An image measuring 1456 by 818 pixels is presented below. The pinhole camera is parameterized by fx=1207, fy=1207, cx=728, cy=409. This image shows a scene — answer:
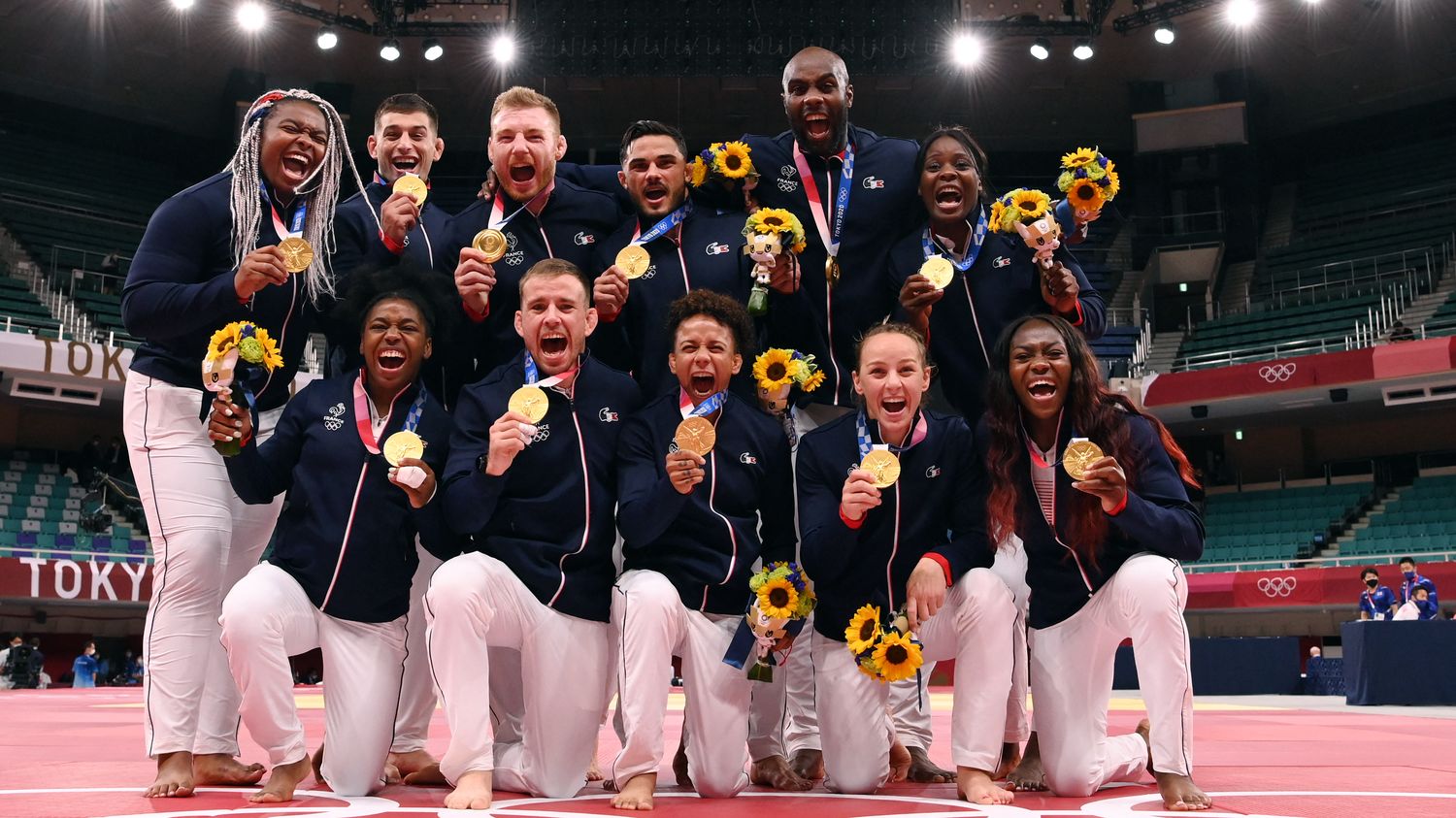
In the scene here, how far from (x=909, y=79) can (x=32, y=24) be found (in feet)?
57.4

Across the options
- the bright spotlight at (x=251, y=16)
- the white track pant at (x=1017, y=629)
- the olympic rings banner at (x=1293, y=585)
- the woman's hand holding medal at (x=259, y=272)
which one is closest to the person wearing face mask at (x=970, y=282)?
the white track pant at (x=1017, y=629)

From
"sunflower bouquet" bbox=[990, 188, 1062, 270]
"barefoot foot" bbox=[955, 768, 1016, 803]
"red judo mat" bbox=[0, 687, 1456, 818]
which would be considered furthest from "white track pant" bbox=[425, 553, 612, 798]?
"sunflower bouquet" bbox=[990, 188, 1062, 270]

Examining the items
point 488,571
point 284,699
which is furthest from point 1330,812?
point 284,699

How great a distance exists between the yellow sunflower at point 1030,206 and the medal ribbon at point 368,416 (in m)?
2.44

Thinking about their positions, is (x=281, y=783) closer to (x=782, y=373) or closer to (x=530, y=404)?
(x=530, y=404)

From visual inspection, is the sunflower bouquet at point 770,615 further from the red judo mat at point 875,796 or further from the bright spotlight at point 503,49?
the bright spotlight at point 503,49

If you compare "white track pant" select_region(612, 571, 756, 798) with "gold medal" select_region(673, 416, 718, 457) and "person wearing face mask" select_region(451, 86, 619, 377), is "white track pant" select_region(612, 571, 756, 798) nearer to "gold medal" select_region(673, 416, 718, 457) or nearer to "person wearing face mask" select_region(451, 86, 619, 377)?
"gold medal" select_region(673, 416, 718, 457)

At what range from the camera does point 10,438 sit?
24.2 metres

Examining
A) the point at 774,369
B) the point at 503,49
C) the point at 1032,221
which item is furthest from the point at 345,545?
the point at 503,49

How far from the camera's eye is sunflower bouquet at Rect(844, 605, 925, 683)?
13.6ft

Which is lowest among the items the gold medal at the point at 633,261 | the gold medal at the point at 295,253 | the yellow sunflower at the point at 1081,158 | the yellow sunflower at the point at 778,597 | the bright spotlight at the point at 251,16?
the yellow sunflower at the point at 778,597

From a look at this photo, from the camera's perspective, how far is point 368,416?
4.44 m

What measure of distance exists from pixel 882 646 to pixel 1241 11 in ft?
73.0

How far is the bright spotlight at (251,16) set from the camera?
2158 centimetres
